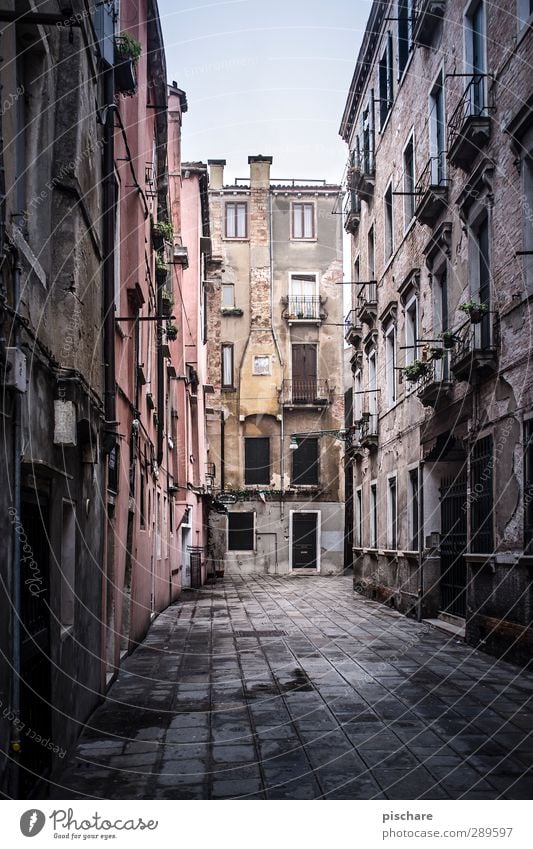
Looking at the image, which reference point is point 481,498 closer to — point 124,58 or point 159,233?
point 124,58

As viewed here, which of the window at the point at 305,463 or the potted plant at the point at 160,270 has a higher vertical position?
the potted plant at the point at 160,270

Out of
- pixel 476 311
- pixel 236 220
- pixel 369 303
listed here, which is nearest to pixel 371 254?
pixel 369 303

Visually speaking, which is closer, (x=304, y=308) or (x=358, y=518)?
(x=358, y=518)

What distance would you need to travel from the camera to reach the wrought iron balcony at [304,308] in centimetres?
4150

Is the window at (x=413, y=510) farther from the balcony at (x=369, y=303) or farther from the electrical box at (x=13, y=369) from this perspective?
the electrical box at (x=13, y=369)

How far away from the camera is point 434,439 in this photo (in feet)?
56.1

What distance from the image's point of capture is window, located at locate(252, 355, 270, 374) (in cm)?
4138

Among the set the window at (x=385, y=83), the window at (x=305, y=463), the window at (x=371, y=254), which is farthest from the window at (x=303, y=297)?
the window at (x=385, y=83)

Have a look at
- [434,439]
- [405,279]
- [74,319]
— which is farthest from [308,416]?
[74,319]

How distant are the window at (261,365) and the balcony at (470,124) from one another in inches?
1044

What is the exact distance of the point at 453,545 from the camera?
643 inches

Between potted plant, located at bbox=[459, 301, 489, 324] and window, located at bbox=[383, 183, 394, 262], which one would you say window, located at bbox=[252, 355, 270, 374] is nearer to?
window, located at bbox=[383, 183, 394, 262]

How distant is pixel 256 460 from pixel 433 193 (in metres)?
25.5

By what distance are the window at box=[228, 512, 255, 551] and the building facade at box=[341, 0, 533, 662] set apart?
47.2 feet
